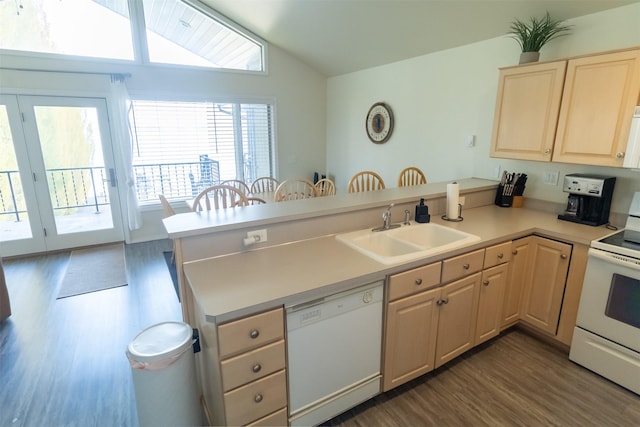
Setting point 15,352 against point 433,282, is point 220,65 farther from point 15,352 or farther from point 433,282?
point 433,282

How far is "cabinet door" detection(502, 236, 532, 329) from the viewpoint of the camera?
2.30 meters

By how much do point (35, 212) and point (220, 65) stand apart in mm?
3196

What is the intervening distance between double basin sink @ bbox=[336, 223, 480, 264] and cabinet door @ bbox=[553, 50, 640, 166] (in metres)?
Result: 1.02

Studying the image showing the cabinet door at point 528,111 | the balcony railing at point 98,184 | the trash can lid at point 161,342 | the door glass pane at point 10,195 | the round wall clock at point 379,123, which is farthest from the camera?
the round wall clock at point 379,123

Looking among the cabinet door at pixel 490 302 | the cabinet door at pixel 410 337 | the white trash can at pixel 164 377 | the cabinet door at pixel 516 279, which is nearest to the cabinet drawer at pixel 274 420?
the white trash can at pixel 164 377

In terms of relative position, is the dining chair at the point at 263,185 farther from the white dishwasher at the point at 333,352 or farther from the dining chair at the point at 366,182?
the white dishwasher at the point at 333,352

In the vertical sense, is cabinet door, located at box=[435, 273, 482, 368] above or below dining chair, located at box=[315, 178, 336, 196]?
below

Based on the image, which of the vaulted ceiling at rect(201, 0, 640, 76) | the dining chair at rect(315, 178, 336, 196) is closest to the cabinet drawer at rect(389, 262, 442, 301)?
the dining chair at rect(315, 178, 336, 196)

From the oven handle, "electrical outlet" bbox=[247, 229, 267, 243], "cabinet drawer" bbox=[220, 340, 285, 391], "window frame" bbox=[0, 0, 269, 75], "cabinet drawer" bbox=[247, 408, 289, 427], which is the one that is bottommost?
"cabinet drawer" bbox=[247, 408, 289, 427]

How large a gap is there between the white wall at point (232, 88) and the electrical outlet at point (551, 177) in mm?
3841

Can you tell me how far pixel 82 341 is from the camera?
251 cm

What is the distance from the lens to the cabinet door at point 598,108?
200 cm

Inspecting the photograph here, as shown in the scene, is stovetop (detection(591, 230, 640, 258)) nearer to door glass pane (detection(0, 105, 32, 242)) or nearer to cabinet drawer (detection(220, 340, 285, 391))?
cabinet drawer (detection(220, 340, 285, 391))

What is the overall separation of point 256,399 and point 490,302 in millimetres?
1678
